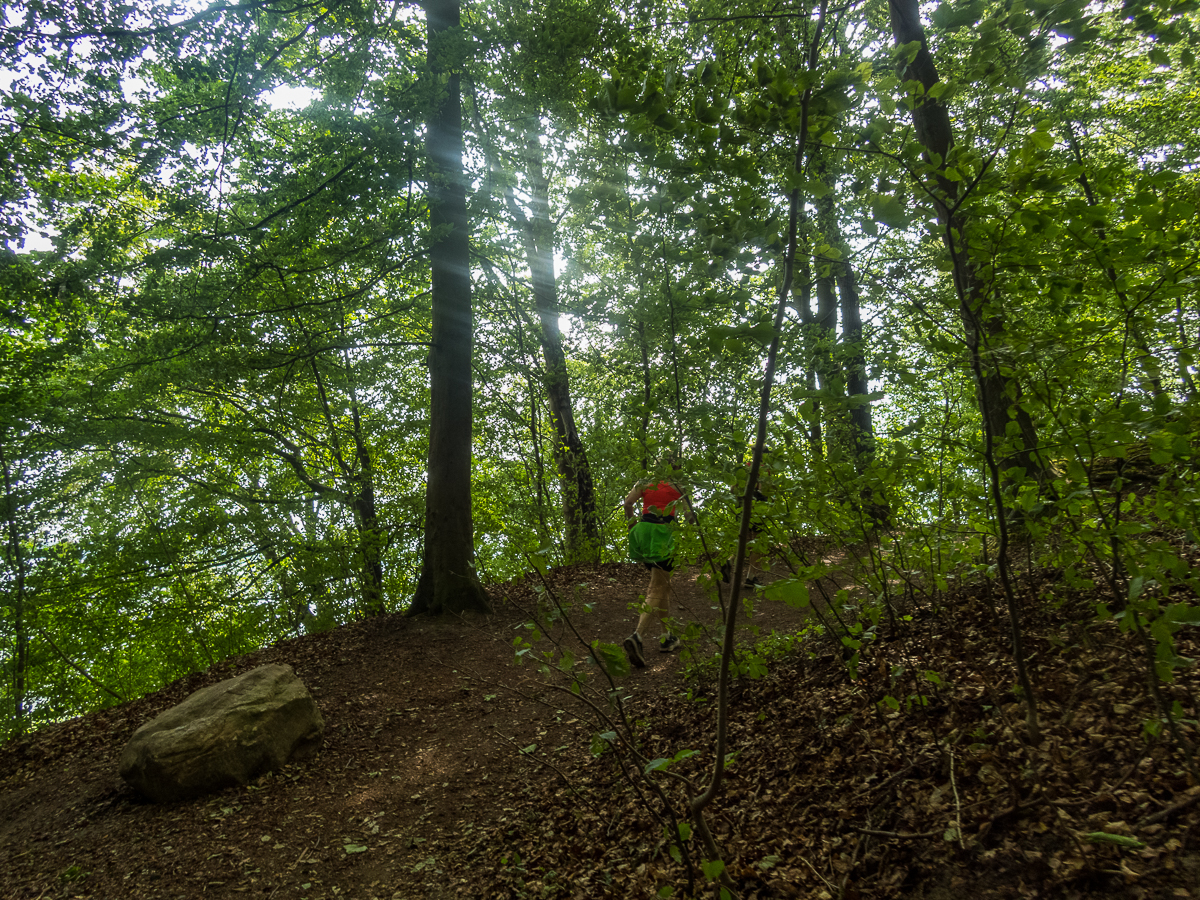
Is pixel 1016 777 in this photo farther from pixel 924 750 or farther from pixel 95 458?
pixel 95 458

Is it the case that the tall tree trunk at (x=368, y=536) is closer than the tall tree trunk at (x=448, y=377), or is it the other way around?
the tall tree trunk at (x=448, y=377)

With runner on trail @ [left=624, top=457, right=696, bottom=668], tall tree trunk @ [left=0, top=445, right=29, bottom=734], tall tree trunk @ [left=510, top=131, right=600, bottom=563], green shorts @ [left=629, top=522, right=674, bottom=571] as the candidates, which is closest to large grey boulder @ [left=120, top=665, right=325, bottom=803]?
runner on trail @ [left=624, top=457, right=696, bottom=668]

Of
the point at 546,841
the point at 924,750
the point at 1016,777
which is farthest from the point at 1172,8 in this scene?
the point at 546,841

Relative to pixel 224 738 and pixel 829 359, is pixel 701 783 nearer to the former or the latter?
pixel 829 359

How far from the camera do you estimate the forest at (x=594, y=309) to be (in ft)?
6.44

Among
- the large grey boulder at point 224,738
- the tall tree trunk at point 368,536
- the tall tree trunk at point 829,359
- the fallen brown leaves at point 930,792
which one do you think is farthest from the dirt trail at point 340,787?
the tall tree trunk at point 368,536

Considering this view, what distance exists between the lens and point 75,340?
6832 mm

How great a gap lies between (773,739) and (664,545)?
2.22m

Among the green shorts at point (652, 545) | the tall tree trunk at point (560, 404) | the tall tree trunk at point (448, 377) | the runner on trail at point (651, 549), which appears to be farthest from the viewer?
the tall tree trunk at point (560, 404)

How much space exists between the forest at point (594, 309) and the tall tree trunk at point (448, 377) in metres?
0.04

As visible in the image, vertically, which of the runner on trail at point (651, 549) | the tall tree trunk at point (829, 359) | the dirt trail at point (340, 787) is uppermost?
the tall tree trunk at point (829, 359)

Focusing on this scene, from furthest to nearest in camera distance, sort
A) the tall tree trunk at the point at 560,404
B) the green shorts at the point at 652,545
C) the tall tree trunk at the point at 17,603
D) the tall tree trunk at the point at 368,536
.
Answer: the tall tree trunk at the point at 560,404, the tall tree trunk at the point at 368,536, the tall tree trunk at the point at 17,603, the green shorts at the point at 652,545

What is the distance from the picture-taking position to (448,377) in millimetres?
7652

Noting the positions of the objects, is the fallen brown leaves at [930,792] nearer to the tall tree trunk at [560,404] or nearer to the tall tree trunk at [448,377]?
the tall tree trunk at [448,377]
